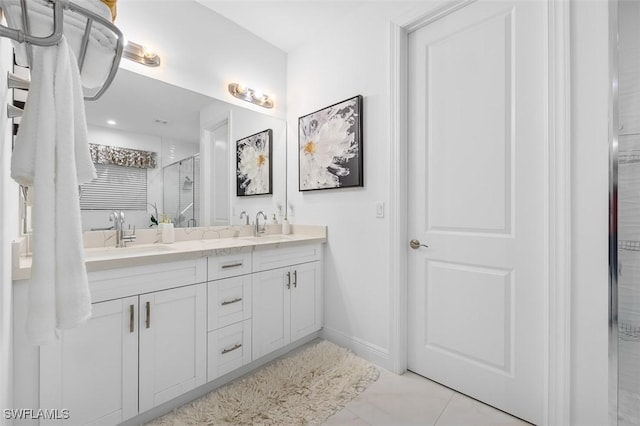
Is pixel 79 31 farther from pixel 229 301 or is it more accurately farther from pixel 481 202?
pixel 481 202

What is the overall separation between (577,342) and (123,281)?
2.04 m

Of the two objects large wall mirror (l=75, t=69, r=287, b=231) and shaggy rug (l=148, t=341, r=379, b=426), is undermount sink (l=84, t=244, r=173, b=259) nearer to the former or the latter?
large wall mirror (l=75, t=69, r=287, b=231)

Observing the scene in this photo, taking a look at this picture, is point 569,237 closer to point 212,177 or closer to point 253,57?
point 212,177

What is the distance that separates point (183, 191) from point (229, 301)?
2.93ft

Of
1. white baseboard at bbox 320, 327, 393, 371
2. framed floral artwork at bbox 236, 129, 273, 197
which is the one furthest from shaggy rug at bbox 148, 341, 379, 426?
framed floral artwork at bbox 236, 129, 273, 197

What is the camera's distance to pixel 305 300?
7.32ft

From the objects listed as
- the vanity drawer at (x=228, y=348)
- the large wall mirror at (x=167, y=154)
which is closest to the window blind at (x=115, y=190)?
the large wall mirror at (x=167, y=154)

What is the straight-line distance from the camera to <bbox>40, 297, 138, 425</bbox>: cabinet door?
3.89ft

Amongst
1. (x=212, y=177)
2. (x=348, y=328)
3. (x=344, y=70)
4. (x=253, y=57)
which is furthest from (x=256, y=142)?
(x=348, y=328)

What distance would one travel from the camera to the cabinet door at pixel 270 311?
1.89 m

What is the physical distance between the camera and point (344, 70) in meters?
2.24

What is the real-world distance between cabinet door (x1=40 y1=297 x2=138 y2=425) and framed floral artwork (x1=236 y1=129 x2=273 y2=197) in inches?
52.5

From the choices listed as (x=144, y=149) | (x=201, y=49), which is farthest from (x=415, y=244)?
(x=201, y=49)

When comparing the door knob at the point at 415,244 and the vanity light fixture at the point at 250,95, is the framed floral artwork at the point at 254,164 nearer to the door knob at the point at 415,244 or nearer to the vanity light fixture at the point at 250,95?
the vanity light fixture at the point at 250,95
